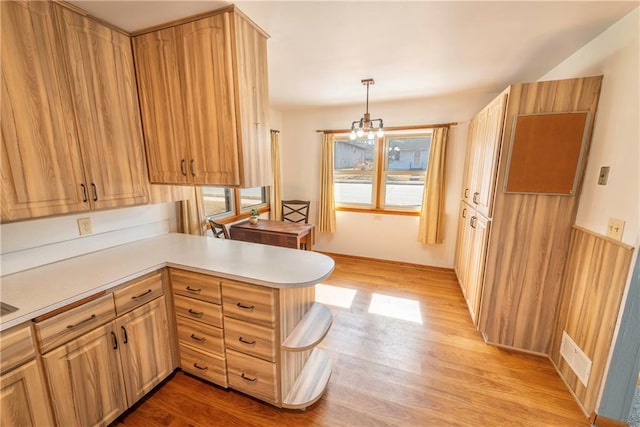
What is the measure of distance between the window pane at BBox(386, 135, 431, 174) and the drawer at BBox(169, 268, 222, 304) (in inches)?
126

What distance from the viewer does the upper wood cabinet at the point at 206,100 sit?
1492 millimetres

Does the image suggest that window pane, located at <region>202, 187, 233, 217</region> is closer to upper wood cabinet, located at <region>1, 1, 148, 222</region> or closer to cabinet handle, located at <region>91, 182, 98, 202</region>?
upper wood cabinet, located at <region>1, 1, 148, 222</region>

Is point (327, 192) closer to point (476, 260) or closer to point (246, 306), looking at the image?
point (476, 260)

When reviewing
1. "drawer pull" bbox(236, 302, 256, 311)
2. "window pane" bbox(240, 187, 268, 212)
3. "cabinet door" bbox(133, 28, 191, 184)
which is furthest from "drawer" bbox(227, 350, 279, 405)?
"window pane" bbox(240, 187, 268, 212)

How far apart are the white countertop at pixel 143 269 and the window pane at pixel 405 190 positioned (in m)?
2.60

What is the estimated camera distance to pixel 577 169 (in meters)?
1.82

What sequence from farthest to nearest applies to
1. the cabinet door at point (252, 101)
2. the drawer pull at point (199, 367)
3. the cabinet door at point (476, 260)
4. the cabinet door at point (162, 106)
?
the cabinet door at point (476, 260)
the drawer pull at point (199, 367)
the cabinet door at point (162, 106)
the cabinet door at point (252, 101)

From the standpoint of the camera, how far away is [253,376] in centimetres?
159

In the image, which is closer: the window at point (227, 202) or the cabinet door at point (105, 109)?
the cabinet door at point (105, 109)

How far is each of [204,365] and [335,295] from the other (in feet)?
5.55

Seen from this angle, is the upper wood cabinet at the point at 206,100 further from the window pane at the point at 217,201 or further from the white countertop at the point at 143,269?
the window pane at the point at 217,201

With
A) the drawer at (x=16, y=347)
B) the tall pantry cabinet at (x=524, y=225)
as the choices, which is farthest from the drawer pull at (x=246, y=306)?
the tall pantry cabinet at (x=524, y=225)

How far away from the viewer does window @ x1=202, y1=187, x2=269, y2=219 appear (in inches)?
131

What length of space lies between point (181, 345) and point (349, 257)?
2.96 meters
